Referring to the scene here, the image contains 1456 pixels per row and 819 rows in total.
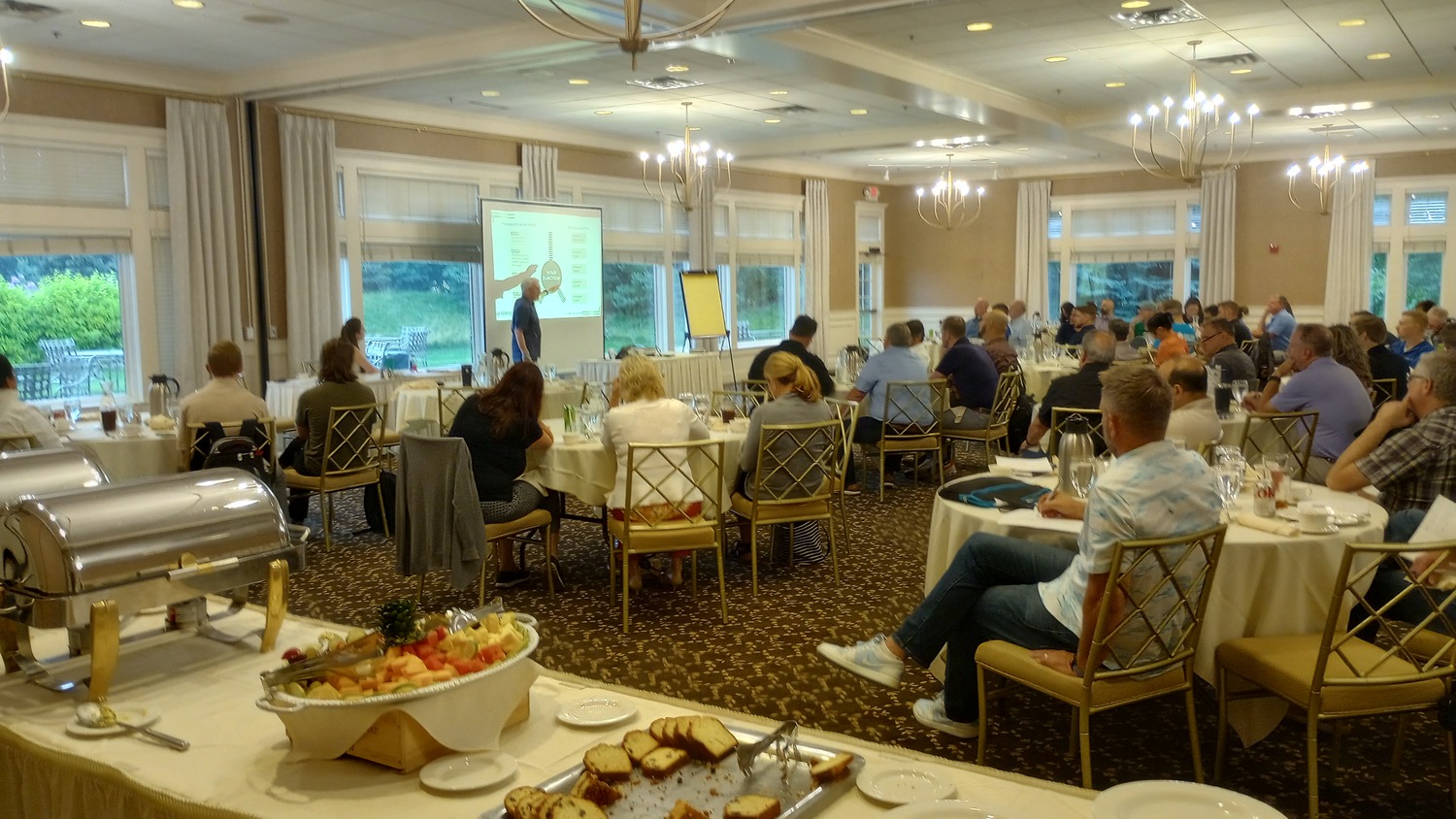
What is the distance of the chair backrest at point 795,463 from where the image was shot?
5.43 metres

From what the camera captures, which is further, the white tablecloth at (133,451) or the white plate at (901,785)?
the white tablecloth at (133,451)

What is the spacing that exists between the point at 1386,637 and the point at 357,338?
8.32m

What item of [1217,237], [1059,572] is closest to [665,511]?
[1059,572]

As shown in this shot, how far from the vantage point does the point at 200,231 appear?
9008mm

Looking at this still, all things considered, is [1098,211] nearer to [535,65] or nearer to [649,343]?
[649,343]

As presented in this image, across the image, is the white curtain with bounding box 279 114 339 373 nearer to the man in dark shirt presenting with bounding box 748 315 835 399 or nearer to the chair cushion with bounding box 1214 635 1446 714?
the man in dark shirt presenting with bounding box 748 315 835 399

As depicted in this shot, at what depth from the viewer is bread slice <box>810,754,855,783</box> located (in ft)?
5.88

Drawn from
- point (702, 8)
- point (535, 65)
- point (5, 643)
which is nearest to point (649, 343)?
point (535, 65)

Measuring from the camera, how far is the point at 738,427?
6238 millimetres

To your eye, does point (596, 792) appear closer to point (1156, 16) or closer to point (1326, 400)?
point (1326, 400)

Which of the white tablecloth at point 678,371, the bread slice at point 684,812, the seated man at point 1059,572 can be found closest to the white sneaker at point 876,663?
the seated man at point 1059,572

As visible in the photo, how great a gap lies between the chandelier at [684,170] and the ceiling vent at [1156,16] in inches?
148

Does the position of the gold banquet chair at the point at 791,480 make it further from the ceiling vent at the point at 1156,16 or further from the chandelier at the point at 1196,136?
the chandelier at the point at 1196,136

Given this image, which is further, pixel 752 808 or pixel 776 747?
pixel 776 747
